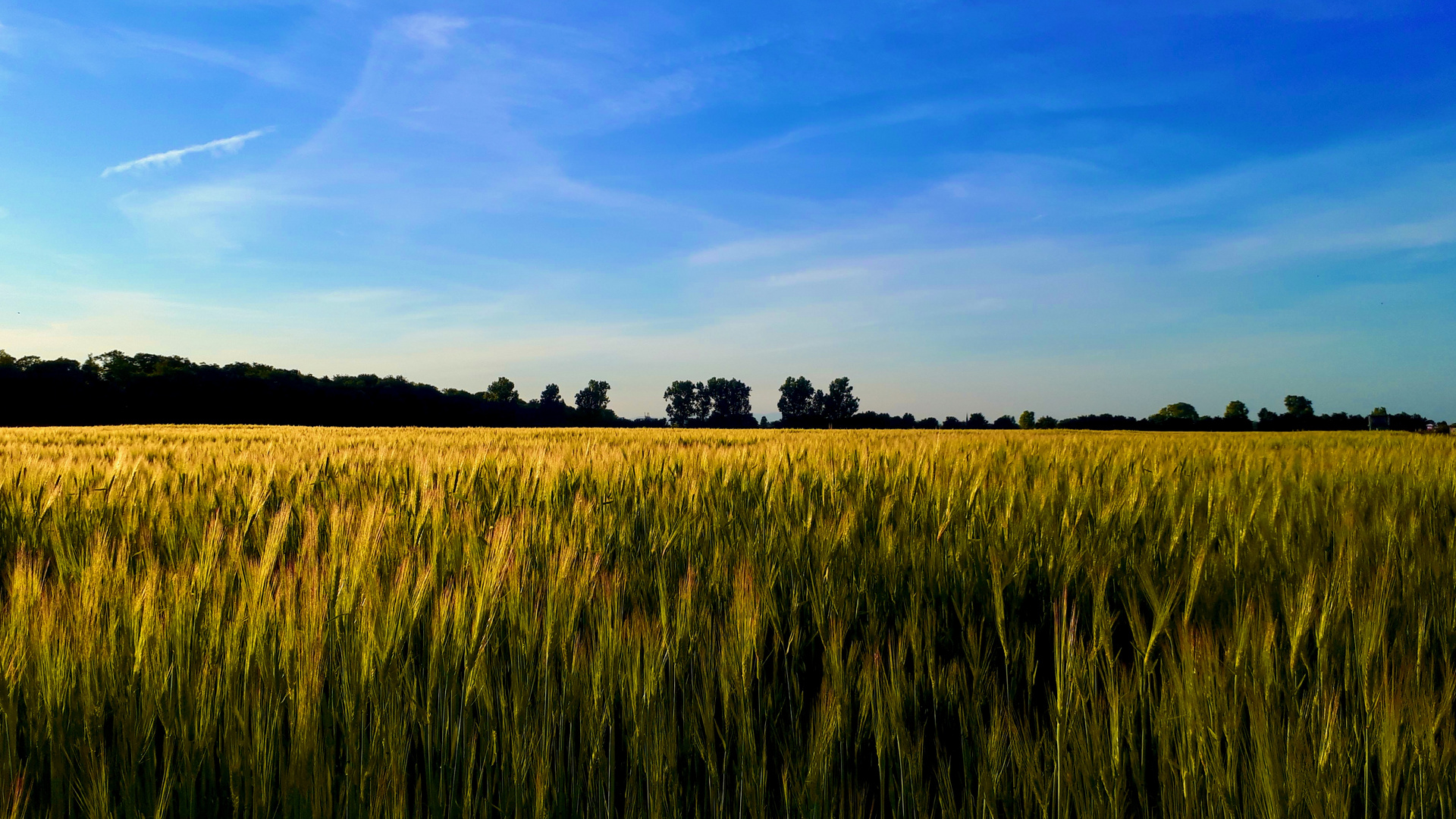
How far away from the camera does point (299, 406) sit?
45.1 metres

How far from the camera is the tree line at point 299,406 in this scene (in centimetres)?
3522

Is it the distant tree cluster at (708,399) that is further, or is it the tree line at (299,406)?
the distant tree cluster at (708,399)

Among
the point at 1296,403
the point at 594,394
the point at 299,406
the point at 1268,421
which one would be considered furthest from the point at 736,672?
the point at 594,394

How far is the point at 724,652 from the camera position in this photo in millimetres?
930

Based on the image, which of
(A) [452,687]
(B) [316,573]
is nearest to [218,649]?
(B) [316,573]

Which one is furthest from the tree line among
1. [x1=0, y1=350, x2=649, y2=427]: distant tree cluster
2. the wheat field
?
the wheat field

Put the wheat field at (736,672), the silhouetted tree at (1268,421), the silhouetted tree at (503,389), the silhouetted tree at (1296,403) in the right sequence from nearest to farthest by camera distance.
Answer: the wheat field at (736,672), the silhouetted tree at (1268,421), the silhouetted tree at (1296,403), the silhouetted tree at (503,389)

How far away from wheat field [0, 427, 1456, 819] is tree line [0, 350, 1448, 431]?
1072 inches

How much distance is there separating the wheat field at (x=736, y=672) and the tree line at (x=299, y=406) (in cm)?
2724

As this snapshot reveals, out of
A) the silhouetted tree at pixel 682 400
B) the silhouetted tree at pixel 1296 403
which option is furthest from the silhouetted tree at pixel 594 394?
the silhouetted tree at pixel 1296 403

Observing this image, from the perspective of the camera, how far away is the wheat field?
750 millimetres

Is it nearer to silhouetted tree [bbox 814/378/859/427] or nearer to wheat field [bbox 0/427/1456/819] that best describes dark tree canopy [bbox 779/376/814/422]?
silhouetted tree [bbox 814/378/859/427]

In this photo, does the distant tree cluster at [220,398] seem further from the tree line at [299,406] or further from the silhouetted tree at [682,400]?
the silhouetted tree at [682,400]

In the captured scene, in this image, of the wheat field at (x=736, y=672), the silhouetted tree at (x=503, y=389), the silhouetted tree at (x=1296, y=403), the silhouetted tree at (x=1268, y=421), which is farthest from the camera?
the silhouetted tree at (x=503, y=389)
